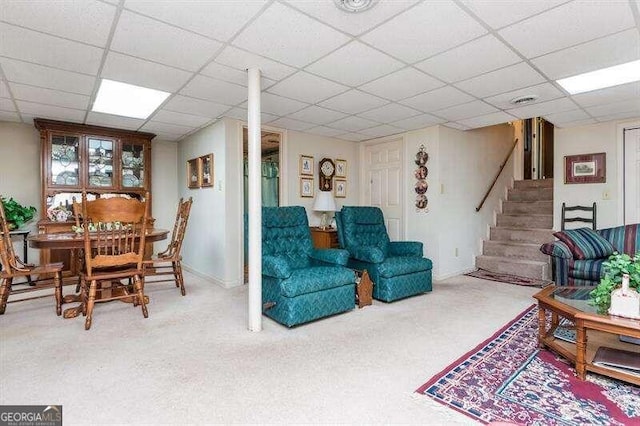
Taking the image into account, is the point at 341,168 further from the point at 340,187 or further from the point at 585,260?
the point at 585,260

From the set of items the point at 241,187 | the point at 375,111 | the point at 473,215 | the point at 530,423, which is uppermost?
the point at 375,111

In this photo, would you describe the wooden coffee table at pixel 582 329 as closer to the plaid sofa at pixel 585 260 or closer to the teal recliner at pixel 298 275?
the plaid sofa at pixel 585 260

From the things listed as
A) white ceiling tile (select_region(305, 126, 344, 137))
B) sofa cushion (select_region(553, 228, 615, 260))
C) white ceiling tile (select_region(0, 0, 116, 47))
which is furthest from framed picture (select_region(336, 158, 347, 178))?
white ceiling tile (select_region(0, 0, 116, 47))

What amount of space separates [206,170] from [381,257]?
2833 mm

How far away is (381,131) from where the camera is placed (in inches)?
201

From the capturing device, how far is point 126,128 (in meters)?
4.89

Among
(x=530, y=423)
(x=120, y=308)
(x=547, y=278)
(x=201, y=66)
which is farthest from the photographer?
(x=547, y=278)

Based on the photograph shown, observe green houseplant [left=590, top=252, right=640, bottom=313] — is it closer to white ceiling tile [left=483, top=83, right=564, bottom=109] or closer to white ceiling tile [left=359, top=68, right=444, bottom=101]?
white ceiling tile [left=483, top=83, right=564, bottom=109]

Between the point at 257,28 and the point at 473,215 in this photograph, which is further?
the point at 473,215

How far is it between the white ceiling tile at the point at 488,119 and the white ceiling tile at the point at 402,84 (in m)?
1.46

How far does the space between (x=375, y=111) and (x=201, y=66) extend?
210cm

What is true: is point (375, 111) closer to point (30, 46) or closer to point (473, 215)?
point (473, 215)

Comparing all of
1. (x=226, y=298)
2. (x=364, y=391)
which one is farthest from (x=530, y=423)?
(x=226, y=298)

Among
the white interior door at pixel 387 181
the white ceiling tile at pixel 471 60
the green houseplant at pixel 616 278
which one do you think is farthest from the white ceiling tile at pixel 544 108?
the green houseplant at pixel 616 278
